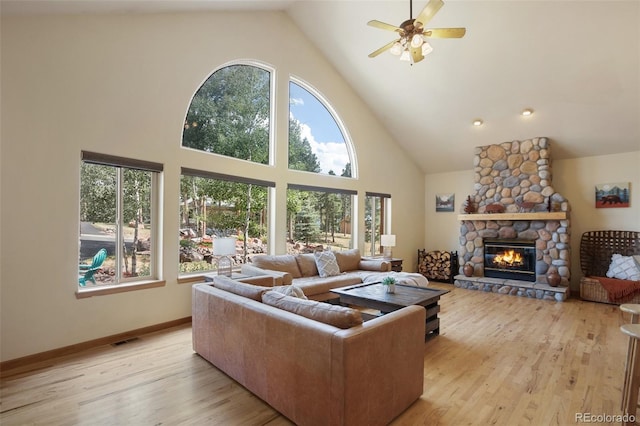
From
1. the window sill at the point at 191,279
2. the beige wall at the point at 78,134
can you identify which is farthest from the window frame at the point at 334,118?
the window sill at the point at 191,279

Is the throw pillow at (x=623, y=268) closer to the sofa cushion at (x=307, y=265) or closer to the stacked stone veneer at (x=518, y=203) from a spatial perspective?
the stacked stone veneer at (x=518, y=203)

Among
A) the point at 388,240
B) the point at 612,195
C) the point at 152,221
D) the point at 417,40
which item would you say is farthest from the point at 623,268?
the point at 152,221

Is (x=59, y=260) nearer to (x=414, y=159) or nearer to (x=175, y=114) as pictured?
(x=175, y=114)

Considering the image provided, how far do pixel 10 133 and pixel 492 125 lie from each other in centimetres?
726

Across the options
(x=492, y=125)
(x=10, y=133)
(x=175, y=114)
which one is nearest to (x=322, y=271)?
(x=175, y=114)

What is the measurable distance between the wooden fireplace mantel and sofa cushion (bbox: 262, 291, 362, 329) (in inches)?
219

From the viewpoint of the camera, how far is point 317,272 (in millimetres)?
5391

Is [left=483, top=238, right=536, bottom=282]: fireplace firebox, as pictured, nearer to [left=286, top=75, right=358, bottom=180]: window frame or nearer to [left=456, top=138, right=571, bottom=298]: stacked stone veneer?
[left=456, top=138, right=571, bottom=298]: stacked stone veneer

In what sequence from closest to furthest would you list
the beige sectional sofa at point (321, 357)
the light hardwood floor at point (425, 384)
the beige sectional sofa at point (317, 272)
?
the beige sectional sofa at point (321, 357) < the light hardwood floor at point (425, 384) < the beige sectional sofa at point (317, 272)

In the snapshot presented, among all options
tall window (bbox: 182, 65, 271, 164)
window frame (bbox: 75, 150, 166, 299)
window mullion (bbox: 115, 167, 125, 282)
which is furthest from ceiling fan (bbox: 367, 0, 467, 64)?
window mullion (bbox: 115, 167, 125, 282)

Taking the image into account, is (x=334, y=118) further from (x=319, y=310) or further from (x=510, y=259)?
(x=319, y=310)

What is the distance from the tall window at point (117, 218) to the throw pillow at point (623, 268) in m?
7.37

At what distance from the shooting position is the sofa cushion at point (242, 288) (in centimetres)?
268

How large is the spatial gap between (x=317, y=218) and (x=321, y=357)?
4535 mm
